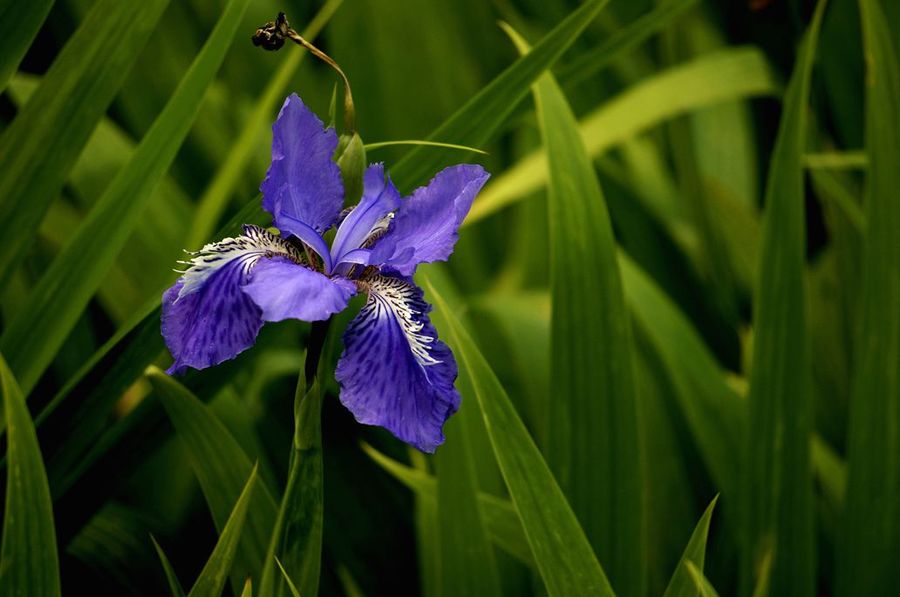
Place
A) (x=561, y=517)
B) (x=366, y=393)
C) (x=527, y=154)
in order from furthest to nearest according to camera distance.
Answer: (x=527, y=154), (x=561, y=517), (x=366, y=393)

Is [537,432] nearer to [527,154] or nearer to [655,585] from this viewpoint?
[655,585]

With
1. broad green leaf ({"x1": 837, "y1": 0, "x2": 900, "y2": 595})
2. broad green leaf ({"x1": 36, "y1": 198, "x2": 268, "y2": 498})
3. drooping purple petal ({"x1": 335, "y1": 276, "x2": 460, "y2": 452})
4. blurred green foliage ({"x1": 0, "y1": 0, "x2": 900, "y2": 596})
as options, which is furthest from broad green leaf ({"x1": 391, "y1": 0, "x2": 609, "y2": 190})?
Result: broad green leaf ({"x1": 837, "y1": 0, "x2": 900, "y2": 595})

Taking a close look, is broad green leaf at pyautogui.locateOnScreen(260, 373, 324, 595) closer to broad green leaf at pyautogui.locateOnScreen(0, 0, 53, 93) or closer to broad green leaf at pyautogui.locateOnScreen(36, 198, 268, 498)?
broad green leaf at pyautogui.locateOnScreen(36, 198, 268, 498)

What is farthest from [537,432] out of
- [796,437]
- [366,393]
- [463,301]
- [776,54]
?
[776,54]

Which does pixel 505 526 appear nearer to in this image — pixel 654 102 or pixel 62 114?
pixel 62 114

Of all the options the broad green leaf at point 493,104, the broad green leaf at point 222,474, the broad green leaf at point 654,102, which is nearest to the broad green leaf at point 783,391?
the broad green leaf at point 493,104
